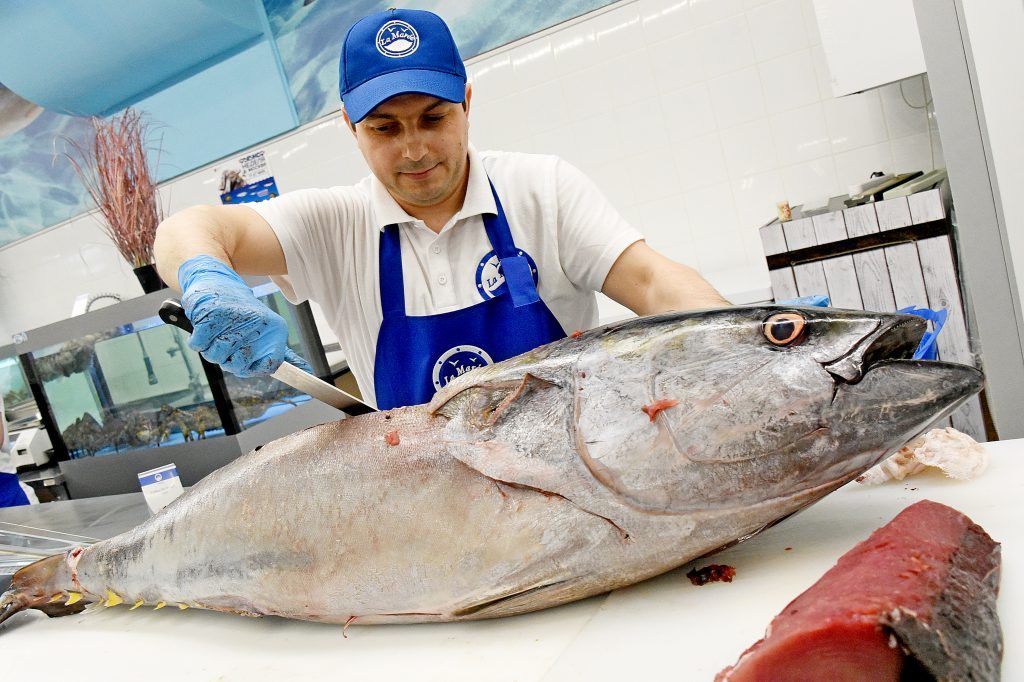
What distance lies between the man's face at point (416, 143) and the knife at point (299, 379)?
60cm

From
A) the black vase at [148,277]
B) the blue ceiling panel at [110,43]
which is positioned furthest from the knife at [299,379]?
the blue ceiling panel at [110,43]

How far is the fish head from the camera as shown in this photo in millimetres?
1022

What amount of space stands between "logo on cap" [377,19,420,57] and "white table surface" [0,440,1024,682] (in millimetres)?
1256

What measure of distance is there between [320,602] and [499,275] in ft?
3.10

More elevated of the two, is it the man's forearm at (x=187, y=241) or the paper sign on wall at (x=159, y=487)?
the man's forearm at (x=187, y=241)

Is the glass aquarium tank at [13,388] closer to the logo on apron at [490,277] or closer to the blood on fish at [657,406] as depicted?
the logo on apron at [490,277]

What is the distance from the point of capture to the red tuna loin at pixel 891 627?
0.77m

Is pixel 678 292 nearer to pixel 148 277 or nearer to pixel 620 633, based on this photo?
pixel 620 633

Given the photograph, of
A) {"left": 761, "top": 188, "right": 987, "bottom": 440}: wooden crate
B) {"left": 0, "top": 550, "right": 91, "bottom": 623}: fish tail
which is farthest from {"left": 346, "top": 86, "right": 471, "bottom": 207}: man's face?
{"left": 761, "top": 188, "right": 987, "bottom": 440}: wooden crate

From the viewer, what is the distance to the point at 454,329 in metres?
1.91

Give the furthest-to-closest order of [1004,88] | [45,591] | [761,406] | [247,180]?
[247,180] < [45,591] < [1004,88] < [761,406]

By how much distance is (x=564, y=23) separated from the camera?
4594 millimetres

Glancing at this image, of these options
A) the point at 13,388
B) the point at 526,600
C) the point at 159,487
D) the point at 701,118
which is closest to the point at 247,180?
A: the point at 13,388

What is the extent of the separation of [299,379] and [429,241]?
2.12ft
